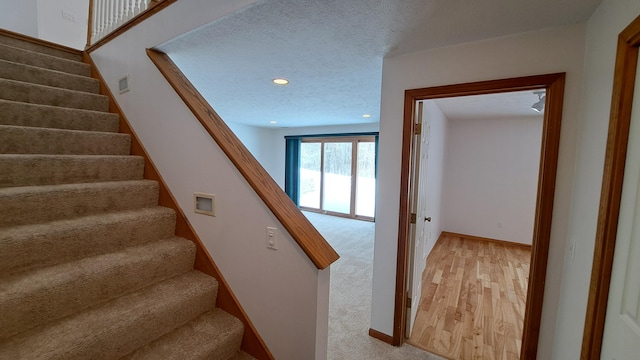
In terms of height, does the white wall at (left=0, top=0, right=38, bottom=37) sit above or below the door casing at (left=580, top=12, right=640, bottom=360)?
above

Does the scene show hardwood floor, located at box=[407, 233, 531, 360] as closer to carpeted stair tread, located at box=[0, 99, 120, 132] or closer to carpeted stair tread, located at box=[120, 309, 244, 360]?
carpeted stair tread, located at box=[120, 309, 244, 360]

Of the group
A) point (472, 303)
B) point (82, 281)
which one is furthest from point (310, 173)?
point (82, 281)

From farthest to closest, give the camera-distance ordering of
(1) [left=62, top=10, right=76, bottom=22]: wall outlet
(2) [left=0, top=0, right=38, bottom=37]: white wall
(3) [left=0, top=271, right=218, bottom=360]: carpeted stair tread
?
1. (1) [left=62, top=10, right=76, bottom=22]: wall outlet
2. (2) [left=0, top=0, right=38, bottom=37]: white wall
3. (3) [left=0, top=271, right=218, bottom=360]: carpeted stair tread

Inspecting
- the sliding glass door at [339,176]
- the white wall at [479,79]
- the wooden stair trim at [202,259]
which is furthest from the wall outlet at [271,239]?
the sliding glass door at [339,176]

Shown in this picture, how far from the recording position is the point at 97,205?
1.53 meters

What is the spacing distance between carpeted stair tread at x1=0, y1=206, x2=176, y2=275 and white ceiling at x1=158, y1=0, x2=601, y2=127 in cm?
125

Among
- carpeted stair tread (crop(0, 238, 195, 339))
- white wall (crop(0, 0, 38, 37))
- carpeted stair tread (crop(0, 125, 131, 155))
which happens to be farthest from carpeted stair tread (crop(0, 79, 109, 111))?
white wall (crop(0, 0, 38, 37))

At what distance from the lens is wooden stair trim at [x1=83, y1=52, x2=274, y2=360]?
1.40m

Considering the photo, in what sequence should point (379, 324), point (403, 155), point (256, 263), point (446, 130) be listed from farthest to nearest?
point (446, 130), point (379, 324), point (403, 155), point (256, 263)

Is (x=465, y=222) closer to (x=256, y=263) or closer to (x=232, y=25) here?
(x=256, y=263)

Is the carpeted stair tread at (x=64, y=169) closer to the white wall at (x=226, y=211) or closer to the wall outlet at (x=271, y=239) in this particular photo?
the white wall at (x=226, y=211)

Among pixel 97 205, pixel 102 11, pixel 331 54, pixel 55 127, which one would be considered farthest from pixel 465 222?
pixel 102 11

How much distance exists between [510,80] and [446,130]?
132 inches

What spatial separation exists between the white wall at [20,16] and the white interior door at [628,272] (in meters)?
5.27
